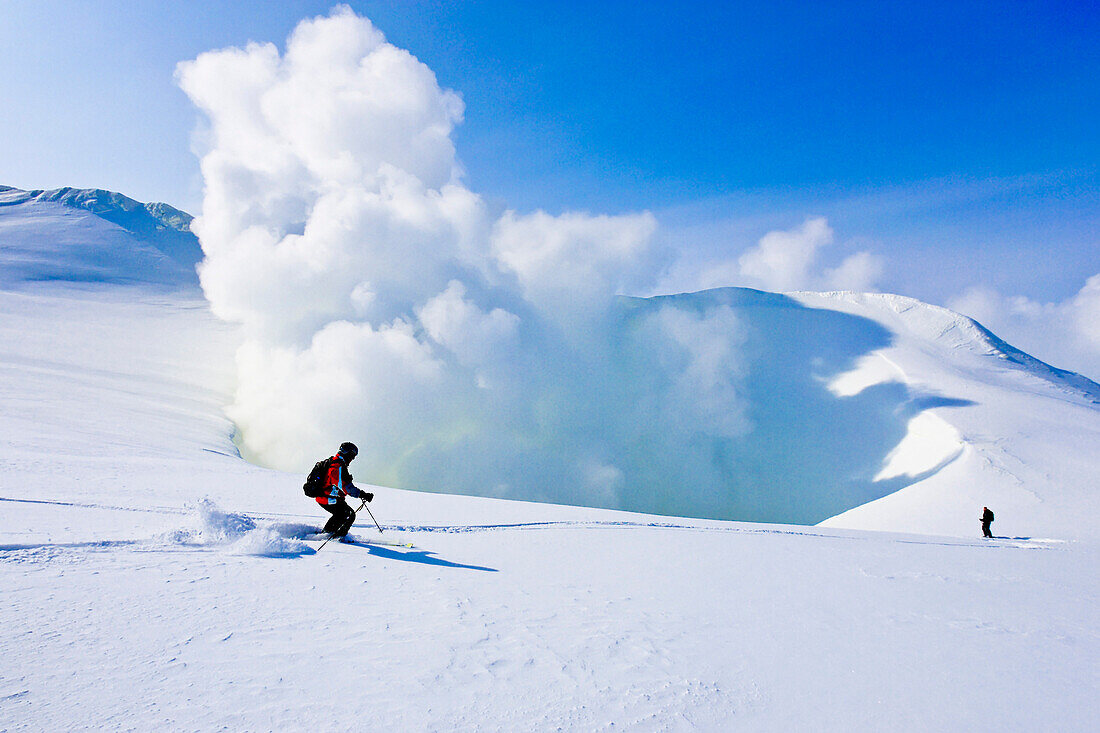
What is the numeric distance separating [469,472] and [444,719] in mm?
24232

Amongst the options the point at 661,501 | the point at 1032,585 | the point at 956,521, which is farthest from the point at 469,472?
the point at 1032,585

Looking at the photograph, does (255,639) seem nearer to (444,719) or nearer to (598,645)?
(444,719)

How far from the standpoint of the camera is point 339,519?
6.89 m

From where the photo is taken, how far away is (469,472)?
26.9 metres

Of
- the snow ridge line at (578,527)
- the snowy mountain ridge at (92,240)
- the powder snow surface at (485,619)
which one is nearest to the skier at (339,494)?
the powder snow surface at (485,619)

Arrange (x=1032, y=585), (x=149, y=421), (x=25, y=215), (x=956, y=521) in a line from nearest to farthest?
(x=1032, y=585), (x=149, y=421), (x=956, y=521), (x=25, y=215)

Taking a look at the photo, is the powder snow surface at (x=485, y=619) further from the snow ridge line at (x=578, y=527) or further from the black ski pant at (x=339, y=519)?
the black ski pant at (x=339, y=519)

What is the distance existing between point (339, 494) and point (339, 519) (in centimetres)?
33

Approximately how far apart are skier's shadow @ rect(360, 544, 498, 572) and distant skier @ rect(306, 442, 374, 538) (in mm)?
433

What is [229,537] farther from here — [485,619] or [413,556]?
[485,619]

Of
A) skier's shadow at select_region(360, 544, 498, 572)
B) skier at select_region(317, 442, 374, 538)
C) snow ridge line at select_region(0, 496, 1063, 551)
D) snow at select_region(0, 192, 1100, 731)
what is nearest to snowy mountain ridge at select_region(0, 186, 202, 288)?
snow ridge line at select_region(0, 496, 1063, 551)

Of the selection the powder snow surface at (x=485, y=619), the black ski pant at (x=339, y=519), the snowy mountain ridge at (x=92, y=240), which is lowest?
the powder snow surface at (x=485, y=619)

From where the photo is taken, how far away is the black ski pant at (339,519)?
6836 mm

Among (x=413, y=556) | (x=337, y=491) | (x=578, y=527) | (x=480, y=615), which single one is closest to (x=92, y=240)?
(x=337, y=491)
